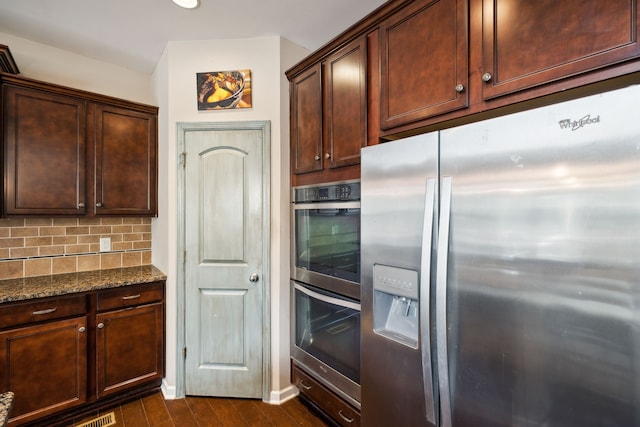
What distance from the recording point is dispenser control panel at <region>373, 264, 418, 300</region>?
1188mm

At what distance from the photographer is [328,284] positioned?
1807 millimetres

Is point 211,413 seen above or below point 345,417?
below

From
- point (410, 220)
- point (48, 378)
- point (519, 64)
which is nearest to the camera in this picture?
point (519, 64)

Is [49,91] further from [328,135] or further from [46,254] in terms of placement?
[328,135]

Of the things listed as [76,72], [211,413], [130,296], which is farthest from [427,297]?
[76,72]

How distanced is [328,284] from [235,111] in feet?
4.89

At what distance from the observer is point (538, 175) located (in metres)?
0.88

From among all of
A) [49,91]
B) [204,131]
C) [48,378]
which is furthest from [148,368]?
[49,91]

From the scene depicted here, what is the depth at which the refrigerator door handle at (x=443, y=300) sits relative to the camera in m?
1.06

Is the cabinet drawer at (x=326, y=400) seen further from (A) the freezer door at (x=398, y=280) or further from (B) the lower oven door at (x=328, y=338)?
(A) the freezer door at (x=398, y=280)

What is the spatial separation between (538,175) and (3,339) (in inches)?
113

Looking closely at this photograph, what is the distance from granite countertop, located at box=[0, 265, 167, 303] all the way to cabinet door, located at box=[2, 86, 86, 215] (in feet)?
1.68

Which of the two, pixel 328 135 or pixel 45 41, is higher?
pixel 45 41

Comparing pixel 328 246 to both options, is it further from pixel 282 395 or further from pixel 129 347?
pixel 129 347
